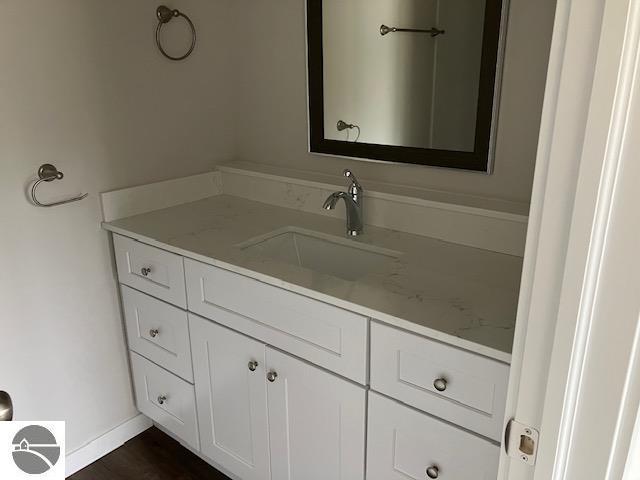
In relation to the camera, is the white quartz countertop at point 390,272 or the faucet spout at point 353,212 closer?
the white quartz countertop at point 390,272

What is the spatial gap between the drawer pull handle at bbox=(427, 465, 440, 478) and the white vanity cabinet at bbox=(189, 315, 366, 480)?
0.19 m

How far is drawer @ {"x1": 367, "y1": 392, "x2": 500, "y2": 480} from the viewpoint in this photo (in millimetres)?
1180

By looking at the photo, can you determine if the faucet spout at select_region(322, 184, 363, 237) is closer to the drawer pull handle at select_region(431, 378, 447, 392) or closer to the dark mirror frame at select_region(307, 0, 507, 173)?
the dark mirror frame at select_region(307, 0, 507, 173)

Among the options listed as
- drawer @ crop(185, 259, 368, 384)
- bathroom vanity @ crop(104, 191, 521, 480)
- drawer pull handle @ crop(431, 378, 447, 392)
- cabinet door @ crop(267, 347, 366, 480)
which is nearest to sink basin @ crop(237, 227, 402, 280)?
bathroom vanity @ crop(104, 191, 521, 480)

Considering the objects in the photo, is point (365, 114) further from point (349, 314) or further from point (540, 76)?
point (349, 314)

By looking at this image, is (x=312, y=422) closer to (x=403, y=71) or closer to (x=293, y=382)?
(x=293, y=382)

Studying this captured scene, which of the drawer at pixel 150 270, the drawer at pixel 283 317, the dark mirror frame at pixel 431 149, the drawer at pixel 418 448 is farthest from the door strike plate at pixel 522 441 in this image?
the drawer at pixel 150 270

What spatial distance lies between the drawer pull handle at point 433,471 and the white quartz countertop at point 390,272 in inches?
13.2

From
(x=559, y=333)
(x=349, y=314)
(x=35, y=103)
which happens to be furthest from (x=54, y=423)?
(x=559, y=333)

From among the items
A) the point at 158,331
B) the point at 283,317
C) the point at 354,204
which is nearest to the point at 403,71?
the point at 354,204

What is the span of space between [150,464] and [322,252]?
1.06 meters

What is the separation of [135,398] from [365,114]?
141 cm

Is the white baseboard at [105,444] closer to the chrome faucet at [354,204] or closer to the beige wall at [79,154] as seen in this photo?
the beige wall at [79,154]

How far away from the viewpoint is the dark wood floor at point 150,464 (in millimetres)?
1984
